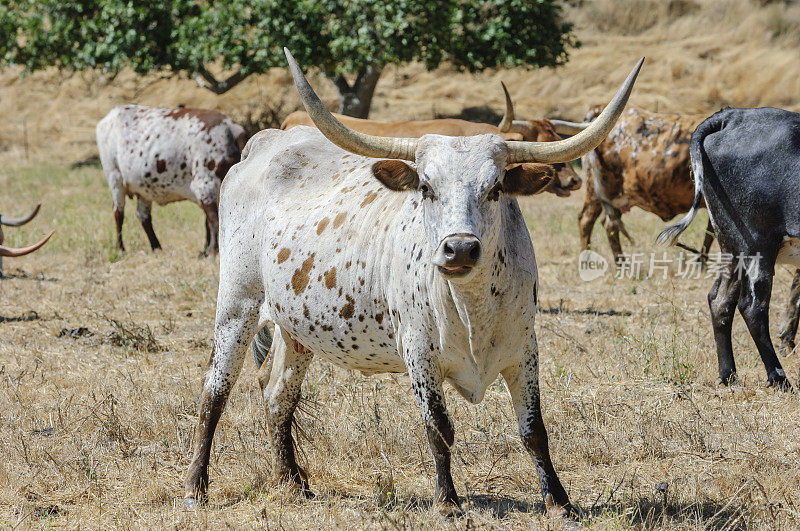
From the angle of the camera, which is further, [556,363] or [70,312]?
[70,312]

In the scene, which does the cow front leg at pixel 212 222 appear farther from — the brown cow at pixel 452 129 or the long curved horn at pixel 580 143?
the long curved horn at pixel 580 143

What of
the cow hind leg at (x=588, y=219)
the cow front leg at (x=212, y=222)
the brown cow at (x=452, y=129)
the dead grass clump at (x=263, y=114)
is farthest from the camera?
the dead grass clump at (x=263, y=114)

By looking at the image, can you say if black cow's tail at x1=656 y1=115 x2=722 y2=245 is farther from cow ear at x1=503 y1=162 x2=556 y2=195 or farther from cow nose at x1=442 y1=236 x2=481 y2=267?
cow nose at x1=442 y1=236 x2=481 y2=267

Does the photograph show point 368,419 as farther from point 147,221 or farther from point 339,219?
point 147,221

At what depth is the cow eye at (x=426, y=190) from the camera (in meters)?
3.54

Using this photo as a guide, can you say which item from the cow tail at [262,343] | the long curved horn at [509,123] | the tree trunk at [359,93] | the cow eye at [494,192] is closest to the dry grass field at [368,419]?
the cow tail at [262,343]

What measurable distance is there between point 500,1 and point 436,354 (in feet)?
46.7

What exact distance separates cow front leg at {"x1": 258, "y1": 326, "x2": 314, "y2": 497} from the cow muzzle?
5.26 ft

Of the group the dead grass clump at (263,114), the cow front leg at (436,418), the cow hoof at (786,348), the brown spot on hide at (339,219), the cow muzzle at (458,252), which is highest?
the cow muzzle at (458,252)

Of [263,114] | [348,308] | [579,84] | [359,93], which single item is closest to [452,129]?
[348,308]

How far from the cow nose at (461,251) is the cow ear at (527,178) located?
517 mm

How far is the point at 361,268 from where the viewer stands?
4016mm

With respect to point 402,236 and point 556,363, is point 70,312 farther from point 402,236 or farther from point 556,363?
point 402,236

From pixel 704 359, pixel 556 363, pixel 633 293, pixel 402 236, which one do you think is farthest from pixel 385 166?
pixel 633 293
